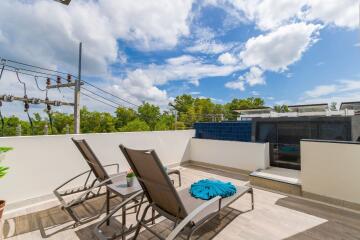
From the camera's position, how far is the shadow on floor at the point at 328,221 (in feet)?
7.79

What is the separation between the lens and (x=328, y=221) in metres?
2.74

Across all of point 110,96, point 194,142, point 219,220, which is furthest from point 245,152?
point 110,96

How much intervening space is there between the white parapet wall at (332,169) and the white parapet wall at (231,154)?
1.44m

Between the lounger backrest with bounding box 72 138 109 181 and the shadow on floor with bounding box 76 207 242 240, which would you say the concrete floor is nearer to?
the shadow on floor with bounding box 76 207 242 240

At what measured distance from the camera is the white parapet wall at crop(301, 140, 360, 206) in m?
3.13

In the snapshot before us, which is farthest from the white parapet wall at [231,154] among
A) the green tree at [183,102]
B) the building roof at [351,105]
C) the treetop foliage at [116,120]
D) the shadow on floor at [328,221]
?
the green tree at [183,102]

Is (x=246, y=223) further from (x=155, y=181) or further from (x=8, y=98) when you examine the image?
(x=8, y=98)

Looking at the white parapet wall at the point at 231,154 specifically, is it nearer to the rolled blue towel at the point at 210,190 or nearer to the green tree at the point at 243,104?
the rolled blue towel at the point at 210,190

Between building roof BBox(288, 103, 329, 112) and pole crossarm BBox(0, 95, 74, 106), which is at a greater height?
pole crossarm BBox(0, 95, 74, 106)

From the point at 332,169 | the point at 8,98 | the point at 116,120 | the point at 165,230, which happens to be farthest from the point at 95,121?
the point at 332,169

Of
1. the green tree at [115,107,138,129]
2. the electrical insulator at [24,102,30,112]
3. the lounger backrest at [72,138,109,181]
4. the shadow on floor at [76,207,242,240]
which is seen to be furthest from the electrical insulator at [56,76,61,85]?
the green tree at [115,107,138,129]

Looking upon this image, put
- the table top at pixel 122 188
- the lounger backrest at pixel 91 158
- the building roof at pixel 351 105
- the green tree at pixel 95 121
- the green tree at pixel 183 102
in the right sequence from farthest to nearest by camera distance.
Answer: the green tree at pixel 183 102 < the green tree at pixel 95 121 < the building roof at pixel 351 105 < the lounger backrest at pixel 91 158 < the table top at pixel 122 188

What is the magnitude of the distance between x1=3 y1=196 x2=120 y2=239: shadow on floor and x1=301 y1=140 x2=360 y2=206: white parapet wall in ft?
12.1

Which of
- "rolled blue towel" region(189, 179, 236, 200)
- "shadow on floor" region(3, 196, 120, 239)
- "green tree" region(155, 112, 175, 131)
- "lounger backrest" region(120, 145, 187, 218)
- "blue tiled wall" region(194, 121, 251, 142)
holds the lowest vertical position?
"shadow on floor" region(3, 196, 120, 239)
